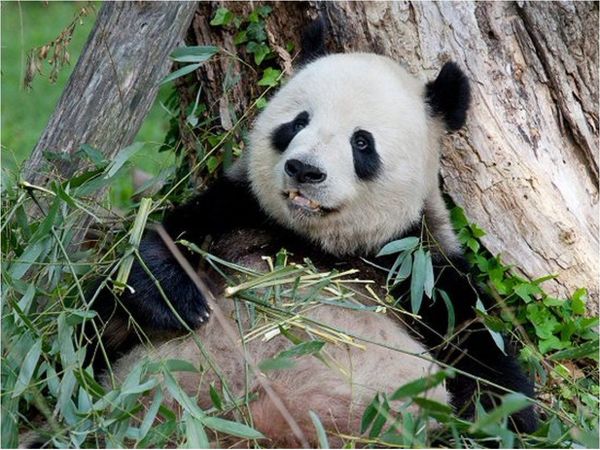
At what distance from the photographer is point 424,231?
174 inches

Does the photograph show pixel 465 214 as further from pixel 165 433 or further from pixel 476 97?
pixel 165 433

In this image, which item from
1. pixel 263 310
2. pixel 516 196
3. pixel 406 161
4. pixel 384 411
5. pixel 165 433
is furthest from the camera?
pixel 516 196

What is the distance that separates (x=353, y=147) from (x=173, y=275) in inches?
34.5

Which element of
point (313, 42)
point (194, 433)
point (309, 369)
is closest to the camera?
point (194, 433)

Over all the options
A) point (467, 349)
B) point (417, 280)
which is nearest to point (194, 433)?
point (417, 280)

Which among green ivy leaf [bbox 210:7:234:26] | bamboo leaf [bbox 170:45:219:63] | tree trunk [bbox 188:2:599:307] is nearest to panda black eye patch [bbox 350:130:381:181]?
tree trunk [bbox 188:2:599:307]

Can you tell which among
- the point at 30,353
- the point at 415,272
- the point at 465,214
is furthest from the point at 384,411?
the point at 465,214

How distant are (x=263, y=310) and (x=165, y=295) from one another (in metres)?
0.42

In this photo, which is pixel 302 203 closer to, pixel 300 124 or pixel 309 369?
pixel 300 124

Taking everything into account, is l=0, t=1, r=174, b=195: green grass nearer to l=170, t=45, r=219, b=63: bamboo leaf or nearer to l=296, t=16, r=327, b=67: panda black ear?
l=170, t=45, r=219, b=63: bamboo leaf

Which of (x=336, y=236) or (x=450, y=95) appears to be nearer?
(x=336, y=236)

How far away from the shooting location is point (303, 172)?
153 inches

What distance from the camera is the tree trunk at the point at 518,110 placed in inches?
188

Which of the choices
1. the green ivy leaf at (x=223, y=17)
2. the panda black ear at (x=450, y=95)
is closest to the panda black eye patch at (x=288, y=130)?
the panda black ear at (x=450, y=95)
